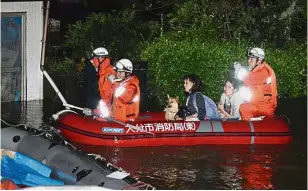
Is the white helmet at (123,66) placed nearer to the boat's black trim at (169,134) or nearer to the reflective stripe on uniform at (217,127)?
the boat's black trim at (169,134)

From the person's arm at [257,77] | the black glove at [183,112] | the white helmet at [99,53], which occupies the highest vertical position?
the white helmet at [99,53]

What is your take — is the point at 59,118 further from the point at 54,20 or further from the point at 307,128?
the point at 54,20

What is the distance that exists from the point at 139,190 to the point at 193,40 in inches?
412

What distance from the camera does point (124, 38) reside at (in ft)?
74.9

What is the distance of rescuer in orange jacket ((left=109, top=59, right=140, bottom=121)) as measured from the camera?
16609 mm

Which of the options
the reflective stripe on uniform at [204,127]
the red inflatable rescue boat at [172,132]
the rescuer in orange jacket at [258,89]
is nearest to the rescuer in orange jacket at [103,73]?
the red inflatable rescue boat at [172,132]

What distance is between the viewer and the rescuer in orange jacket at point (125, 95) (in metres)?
16.6

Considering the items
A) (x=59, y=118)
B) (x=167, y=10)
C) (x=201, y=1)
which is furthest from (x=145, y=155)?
(x=167, y=10)

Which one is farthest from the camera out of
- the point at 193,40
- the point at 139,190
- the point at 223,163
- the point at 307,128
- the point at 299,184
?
the point at 193,40

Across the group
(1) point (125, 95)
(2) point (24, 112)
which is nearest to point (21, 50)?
(2) point (24, 112)

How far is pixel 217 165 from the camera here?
607 inches

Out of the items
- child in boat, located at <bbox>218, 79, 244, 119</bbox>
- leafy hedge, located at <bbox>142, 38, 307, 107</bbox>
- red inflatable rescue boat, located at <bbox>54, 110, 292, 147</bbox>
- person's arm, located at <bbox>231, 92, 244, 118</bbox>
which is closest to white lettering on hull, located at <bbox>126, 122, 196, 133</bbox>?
red inflatable rescue boat, located at <bbox>54, 110, 292, 147</bbox>

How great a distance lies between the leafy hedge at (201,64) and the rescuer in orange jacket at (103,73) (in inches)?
131

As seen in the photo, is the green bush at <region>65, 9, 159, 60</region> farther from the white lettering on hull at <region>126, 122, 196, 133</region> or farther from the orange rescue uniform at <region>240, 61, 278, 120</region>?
the white lettering on hull at <region>126, 122, 196, 133</region>
